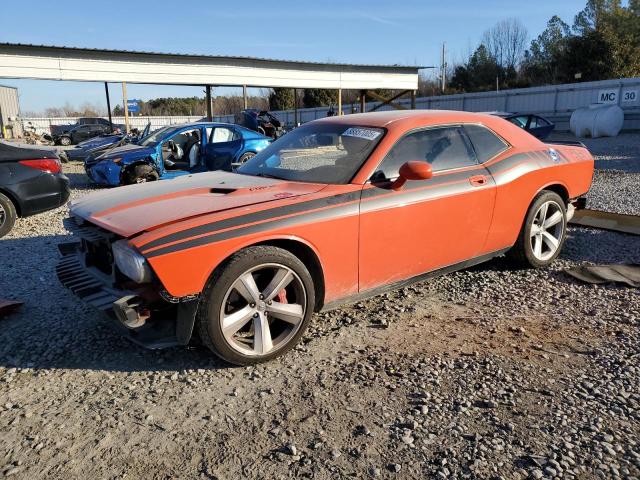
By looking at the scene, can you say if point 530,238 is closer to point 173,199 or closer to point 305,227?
point 305,227

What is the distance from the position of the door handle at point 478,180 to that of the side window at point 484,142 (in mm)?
197

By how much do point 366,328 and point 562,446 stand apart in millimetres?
1610

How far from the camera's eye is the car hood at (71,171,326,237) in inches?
122

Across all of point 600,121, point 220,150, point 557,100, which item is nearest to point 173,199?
point 220,150

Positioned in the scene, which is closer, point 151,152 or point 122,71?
point 151,152

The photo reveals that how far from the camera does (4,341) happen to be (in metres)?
3.60

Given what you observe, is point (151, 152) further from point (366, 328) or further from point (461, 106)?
point (461, 106)

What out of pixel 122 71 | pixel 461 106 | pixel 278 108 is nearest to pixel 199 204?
pixel 122 71

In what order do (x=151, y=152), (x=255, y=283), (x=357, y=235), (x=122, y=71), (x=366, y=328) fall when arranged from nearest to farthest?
(x=255, y=283)
(x=357, y=235)
(x=366, y=328)
(x=151, y=152)
(x=122, y=71)

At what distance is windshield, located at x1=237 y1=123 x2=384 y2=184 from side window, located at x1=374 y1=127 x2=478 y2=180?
18 cm

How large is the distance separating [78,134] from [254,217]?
36563 mm

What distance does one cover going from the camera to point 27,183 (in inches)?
265

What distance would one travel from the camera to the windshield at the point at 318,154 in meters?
3.76

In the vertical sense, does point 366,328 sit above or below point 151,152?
below
